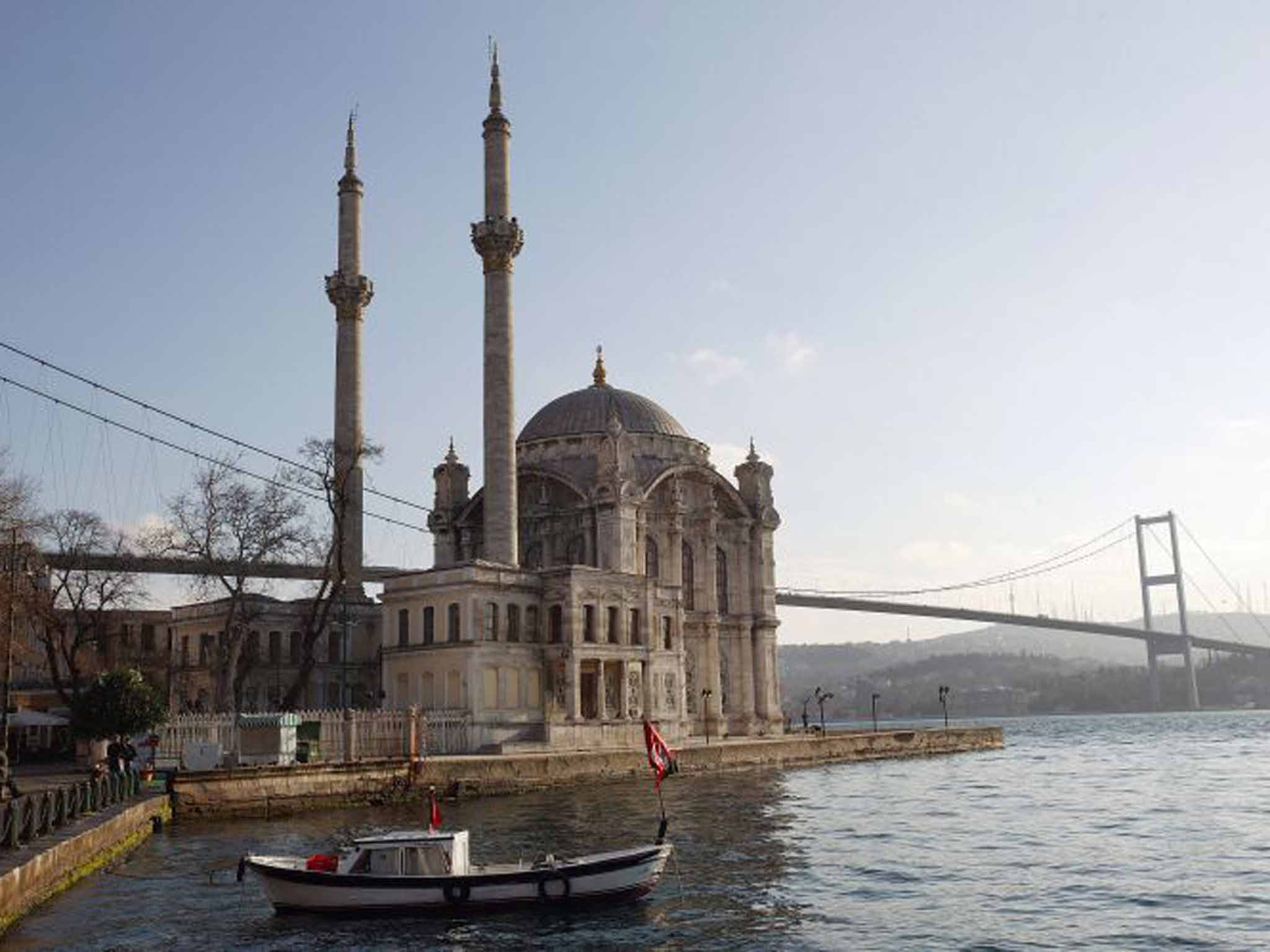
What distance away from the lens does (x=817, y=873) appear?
81.3 ft

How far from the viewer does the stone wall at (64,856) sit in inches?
702

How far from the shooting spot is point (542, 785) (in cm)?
4291

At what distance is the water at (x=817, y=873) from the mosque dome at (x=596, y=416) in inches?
1109

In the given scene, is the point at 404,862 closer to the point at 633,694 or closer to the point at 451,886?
the point at 451,886

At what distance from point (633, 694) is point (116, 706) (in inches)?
986

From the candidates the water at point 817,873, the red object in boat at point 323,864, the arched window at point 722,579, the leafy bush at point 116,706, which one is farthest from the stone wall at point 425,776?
the red object in boat at point 323,864

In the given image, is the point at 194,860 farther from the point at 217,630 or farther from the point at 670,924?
the point at 217,630

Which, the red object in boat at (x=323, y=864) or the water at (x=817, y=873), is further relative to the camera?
the red object in boat at (x=323, y=864)

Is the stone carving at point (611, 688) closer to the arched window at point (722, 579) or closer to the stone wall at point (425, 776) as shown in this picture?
the stone wall at point (425, 776)

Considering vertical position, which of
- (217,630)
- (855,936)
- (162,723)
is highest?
(217,630)

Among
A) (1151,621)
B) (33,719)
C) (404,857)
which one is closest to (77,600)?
(33,719)

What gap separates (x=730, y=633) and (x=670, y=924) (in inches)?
2059

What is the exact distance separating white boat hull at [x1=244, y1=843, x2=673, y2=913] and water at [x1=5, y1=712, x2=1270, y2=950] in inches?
10.9

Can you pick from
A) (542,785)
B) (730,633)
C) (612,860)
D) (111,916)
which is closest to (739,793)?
(542,785)
